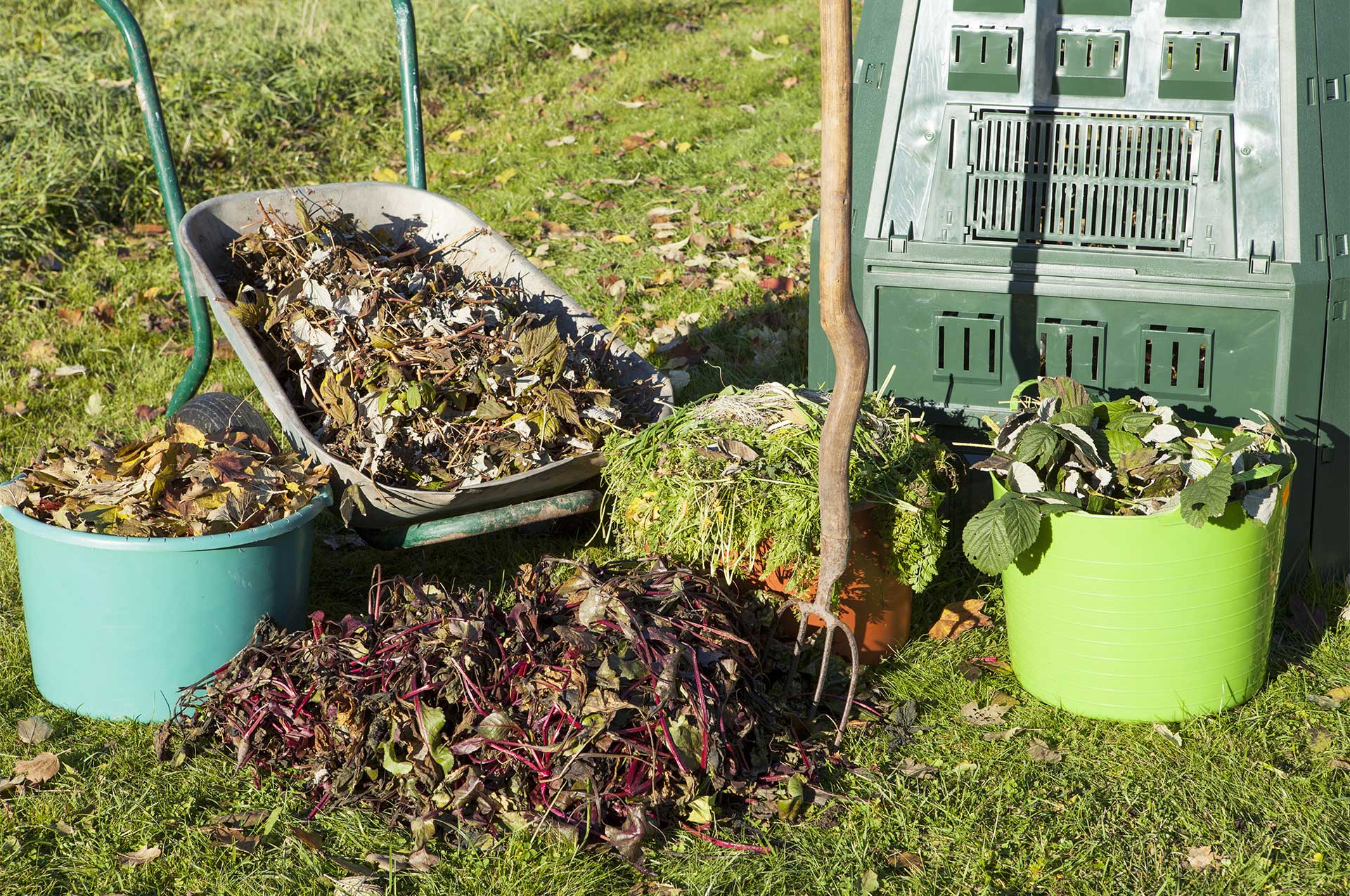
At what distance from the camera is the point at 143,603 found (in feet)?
10.00

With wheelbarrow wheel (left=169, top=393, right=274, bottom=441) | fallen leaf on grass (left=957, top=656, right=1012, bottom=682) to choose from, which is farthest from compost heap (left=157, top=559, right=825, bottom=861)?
wheelbarrow wheel (left=169, top=393, right=274, bottom=441)

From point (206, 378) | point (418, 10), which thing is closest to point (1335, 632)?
point (206, 378)

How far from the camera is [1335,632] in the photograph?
3.47 meters

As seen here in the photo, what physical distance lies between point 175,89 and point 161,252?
151 cm

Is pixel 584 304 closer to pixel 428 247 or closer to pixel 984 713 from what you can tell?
pixel 428 247

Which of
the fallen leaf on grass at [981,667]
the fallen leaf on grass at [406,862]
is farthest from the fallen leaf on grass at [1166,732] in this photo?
the fallen leaf on grass at [406,862]

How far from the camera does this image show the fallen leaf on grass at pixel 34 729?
3.10m

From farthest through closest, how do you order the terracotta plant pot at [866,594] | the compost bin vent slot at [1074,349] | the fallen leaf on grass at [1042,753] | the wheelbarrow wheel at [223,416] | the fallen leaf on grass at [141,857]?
the wheelbarrow wheel at [223,416]
the compost bin vent slot at [1074,349]
the terracotta plant pot at [866,594]
the fallen leaf on grass at [1042,753]
the fallen leaf on grass at [141,857]

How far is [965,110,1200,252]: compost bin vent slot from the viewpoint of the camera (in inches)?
133

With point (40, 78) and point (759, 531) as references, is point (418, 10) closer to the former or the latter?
point (40, 78)

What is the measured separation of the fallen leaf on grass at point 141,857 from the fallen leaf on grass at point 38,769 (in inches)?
14.5

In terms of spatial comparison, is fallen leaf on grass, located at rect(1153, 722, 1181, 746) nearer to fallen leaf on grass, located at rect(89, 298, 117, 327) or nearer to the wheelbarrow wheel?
the wheelbarrow wheel

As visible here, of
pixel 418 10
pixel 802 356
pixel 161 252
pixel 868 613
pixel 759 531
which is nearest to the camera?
pixel 759 531

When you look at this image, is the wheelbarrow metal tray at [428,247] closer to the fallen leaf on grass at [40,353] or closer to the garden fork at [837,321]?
the garden fork at [837,321]
